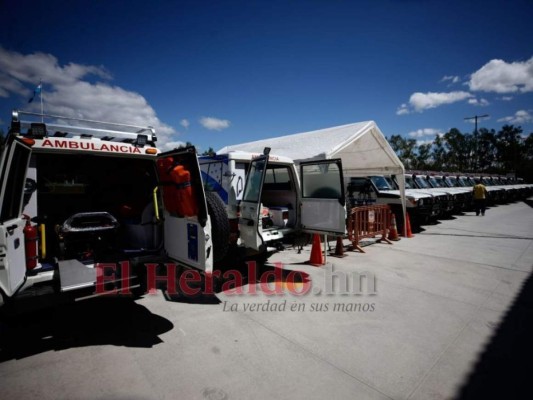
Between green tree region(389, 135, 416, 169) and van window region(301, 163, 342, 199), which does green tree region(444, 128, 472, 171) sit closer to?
green tree region(389, 135, 416, 169)

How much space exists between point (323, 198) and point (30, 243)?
472 centimetres

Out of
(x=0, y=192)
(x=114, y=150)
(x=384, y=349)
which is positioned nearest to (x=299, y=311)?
(x=384, y=349)

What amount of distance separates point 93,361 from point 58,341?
779 millimetres

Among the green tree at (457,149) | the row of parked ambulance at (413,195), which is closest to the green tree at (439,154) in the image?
the green tree at (457,149)

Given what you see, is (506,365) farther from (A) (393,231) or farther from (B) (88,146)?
(A) (393,231)

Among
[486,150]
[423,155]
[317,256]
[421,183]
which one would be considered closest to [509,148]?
[486,150]

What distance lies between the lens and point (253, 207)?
205 inches

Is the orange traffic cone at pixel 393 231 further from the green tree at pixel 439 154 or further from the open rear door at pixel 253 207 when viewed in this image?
the green tree at pixel 439 154

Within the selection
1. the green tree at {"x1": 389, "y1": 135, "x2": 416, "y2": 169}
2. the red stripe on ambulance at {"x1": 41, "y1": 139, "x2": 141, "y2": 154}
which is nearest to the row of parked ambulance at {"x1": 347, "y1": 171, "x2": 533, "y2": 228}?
the red stripe on ambulance at {"x1": 41, "y1": 139, "x2": 141, "y2": 154}

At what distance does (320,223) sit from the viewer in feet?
19.6

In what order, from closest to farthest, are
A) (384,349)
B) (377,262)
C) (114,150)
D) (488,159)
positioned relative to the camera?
(384,349)
(114,150)
(377,262)
(488,159)

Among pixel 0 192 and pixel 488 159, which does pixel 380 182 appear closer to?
pixel 0 192

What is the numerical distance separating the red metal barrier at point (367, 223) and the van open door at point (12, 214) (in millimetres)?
7094

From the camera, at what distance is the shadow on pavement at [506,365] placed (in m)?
2.62
